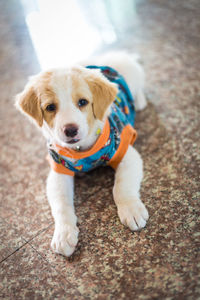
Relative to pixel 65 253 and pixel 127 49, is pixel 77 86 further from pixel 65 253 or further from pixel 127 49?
pixel 127 49

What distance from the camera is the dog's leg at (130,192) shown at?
209 cm

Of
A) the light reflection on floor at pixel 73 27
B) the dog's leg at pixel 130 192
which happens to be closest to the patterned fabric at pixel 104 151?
the dog's leg at pixel 130 192

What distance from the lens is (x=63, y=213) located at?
221 cm

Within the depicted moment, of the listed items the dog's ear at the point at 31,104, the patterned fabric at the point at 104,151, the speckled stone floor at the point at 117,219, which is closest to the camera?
the speckled stone floor at the point at 117,219

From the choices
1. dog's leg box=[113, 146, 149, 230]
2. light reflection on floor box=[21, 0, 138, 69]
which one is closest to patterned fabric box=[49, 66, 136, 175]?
dog's leg box=[113, 146, 149, 230]

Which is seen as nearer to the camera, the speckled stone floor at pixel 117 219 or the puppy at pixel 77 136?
the speckled stone floor at pixel 117 219

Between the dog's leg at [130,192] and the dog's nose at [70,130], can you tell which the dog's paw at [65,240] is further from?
the dog's nose at [70,130]

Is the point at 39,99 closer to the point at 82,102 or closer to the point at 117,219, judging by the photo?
the point at 82,102

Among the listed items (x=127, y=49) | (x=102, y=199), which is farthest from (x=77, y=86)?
(x=127, y=49)

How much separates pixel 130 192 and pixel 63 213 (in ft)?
1.80

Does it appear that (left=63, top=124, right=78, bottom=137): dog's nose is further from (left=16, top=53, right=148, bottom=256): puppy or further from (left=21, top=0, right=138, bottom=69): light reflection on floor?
(left=21, top=0, right=138, bottom=69): light reflection on floor

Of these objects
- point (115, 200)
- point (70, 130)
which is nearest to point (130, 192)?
point (115, 200)

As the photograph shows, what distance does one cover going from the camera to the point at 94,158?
234 centimetres

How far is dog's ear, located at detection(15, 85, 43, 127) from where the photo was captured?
218 centimetres
